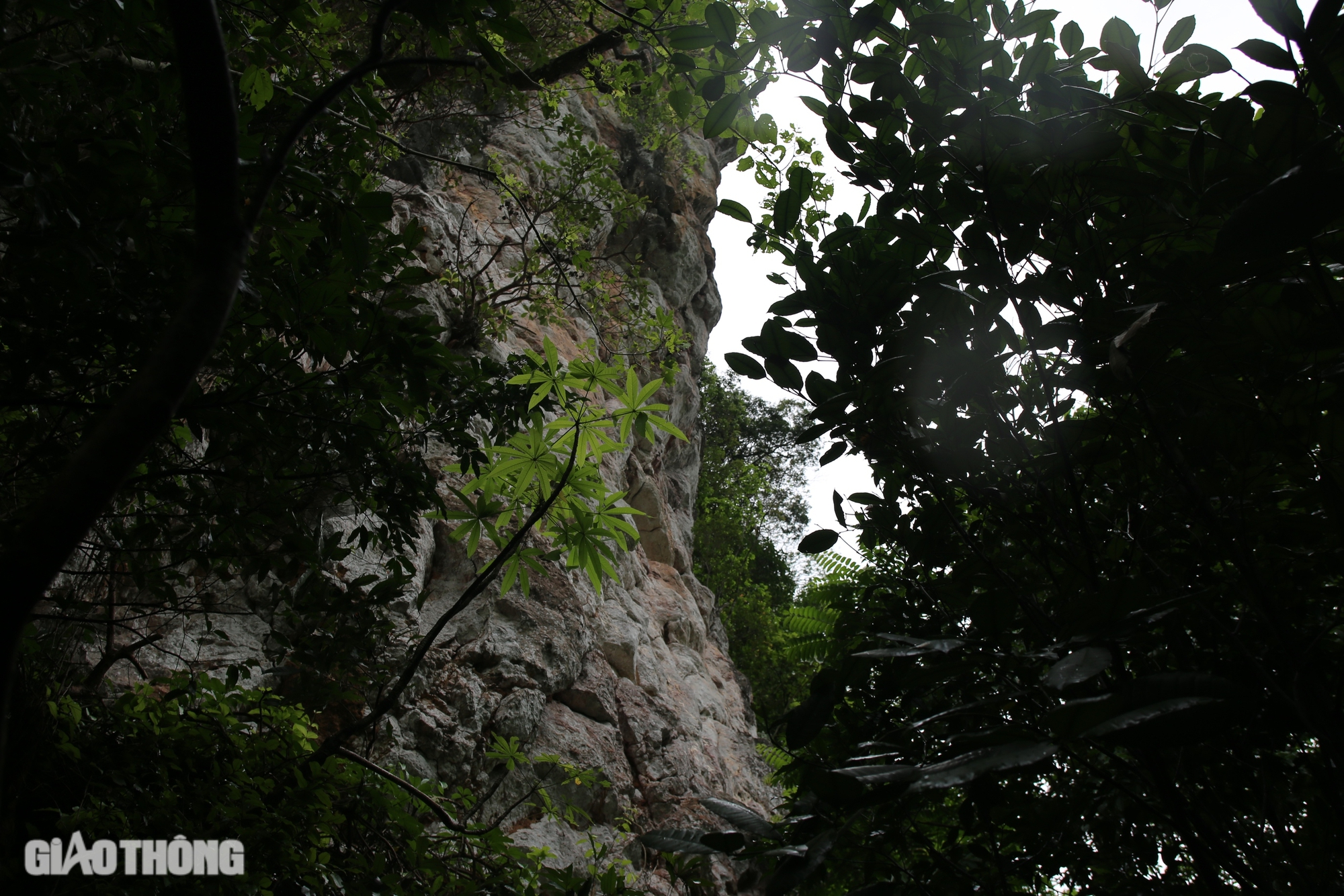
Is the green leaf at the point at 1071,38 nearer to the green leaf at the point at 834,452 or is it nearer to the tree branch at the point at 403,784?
the green leaf at the point at 834,452

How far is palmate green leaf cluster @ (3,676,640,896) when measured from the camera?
1590 mm

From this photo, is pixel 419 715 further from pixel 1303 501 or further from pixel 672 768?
pixel 1303 501

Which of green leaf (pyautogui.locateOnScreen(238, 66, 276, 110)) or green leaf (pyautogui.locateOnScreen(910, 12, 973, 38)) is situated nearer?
green leaf (pyautogui.locateOnScreen(910, 12, 973, 38))

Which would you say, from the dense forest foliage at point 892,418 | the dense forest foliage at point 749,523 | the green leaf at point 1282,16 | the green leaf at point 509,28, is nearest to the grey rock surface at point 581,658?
the dense forest foliage at point 892,418

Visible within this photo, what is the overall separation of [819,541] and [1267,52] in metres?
1.10

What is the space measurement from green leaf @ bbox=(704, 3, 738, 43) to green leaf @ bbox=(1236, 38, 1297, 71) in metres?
0.87

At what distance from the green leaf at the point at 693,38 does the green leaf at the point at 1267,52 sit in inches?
35.7

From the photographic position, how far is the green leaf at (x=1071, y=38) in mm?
1415

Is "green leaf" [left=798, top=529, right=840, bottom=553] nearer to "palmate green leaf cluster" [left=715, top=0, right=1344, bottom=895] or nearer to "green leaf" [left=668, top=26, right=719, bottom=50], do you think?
"palmate green leaf cluster" [left=715, top=0, right=1344, bottom=895]

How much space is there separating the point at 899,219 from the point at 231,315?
1.55m

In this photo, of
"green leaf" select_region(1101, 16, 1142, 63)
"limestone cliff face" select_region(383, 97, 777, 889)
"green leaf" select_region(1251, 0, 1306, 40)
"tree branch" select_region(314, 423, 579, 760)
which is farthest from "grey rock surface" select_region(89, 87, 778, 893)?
"green leaf" select_region(1251, 0, 1306, 40)

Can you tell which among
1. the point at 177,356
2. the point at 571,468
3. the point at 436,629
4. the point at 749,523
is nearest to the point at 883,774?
the point at 177,356

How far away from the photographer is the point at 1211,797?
1.27 meters

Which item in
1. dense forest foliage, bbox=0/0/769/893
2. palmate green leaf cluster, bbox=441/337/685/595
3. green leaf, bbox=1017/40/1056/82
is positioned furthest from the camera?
palmate green leaf cluster, bbox=441/337/685/595
